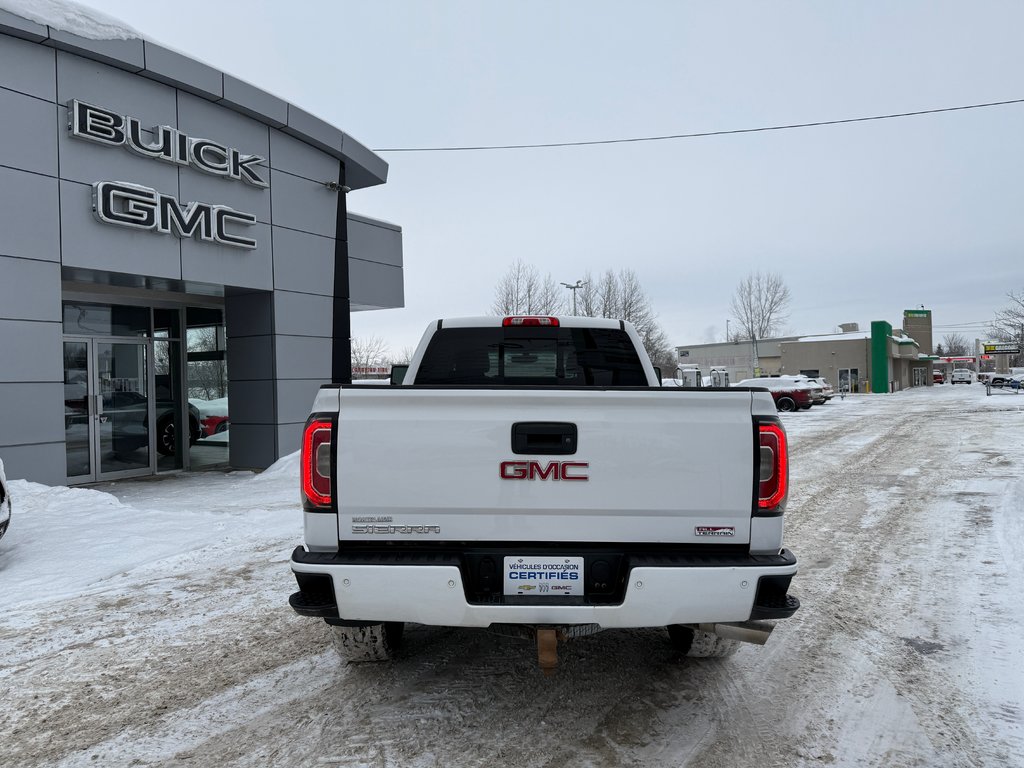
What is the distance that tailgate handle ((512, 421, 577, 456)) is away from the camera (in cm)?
290

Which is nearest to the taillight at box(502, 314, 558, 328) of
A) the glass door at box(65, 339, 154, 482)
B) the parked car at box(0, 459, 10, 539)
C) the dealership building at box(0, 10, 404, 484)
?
the parked car at box(0, 459, 10, 539)

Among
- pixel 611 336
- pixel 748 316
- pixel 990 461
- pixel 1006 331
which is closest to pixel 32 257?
pixel 611 336

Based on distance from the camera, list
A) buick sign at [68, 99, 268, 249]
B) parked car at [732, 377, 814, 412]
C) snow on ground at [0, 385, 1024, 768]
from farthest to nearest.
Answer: parked car at [732, 377, 814, 412] < buick sign at [68, 99, 268, 249] < snow on ground at [0, 385, 1024, 768]

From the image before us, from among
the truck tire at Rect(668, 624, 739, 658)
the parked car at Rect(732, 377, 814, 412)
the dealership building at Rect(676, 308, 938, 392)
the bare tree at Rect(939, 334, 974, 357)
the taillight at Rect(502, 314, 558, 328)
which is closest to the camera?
the truck tire at Rect(668, 624, 739, 658)

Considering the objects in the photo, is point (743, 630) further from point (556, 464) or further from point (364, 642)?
point (364, 642)

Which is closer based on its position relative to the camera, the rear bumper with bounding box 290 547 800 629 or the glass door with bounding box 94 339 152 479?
the rear bumper with bounding box 290 547 800 629

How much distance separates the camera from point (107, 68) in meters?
9.59

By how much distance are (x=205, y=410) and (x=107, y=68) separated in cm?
701

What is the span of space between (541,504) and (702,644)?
64.2 inches

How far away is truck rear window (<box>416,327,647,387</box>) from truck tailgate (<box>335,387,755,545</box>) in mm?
2154

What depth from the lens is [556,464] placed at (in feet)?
9.51

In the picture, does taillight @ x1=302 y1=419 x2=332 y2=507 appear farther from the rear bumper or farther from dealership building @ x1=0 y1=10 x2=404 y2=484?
dealership building @ x1=0 y1=10 x2=404 y2=484

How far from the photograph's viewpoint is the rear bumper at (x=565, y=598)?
2.83m

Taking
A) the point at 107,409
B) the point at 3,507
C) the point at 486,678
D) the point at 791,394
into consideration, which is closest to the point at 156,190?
the point at 107,409
